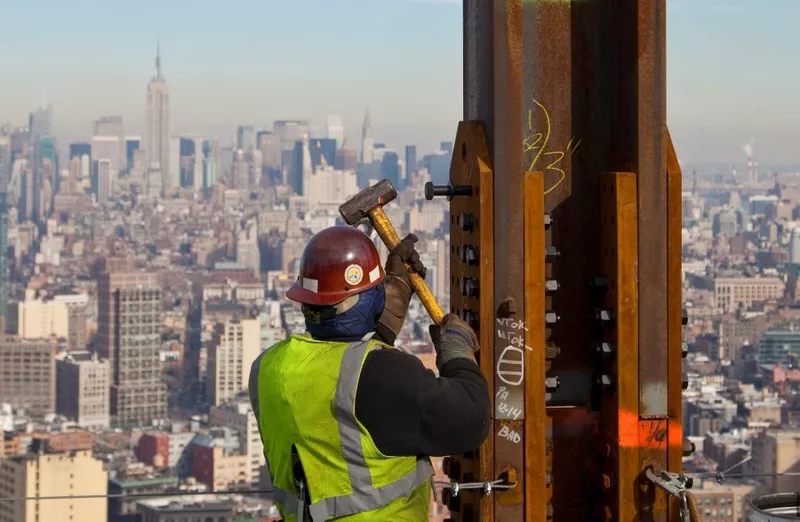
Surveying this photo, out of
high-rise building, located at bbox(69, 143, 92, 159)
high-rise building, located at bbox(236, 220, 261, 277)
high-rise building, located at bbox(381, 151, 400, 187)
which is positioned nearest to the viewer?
high-rise building, located at bbox(236, 220, 261, 277)

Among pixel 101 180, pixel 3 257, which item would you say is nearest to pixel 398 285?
pixel 3 257

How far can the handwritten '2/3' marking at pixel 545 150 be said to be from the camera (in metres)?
3.12

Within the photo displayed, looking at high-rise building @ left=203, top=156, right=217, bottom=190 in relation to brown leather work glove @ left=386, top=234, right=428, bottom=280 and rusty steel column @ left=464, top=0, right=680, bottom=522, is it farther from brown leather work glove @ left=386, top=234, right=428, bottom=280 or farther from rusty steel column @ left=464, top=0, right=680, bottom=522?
brown leather work glove @ left=386, top=234, right=428, bottom=280

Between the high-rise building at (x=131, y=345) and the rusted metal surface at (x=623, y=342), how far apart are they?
66.6 m

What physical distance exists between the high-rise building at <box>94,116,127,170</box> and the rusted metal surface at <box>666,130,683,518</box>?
125 metres

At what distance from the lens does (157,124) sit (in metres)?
130

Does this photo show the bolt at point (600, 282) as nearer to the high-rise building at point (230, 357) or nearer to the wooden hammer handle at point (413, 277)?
the wooden hammer handle at point (413, 277)

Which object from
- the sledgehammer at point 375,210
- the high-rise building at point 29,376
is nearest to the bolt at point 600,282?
the sledgehammer at point 375,210

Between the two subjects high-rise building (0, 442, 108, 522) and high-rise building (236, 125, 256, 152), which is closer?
high-rise building (0, 442, 108, 522)

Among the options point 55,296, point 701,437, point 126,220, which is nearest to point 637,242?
point 701,437

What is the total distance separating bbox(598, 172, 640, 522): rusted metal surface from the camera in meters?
2.96

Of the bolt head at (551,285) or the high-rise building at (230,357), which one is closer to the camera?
the bolt head at (551,285)

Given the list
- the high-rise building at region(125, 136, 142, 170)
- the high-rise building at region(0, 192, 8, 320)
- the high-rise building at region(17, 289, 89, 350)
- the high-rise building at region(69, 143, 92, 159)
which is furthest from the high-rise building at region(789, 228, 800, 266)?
the high-rise building at region(125, 136, 142, 170)

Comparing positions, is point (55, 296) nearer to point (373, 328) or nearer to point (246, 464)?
point (246, 464)
